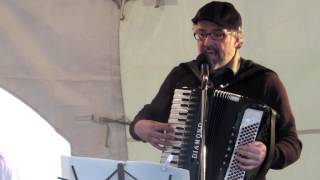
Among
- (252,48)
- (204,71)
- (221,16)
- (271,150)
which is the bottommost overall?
(271,150)

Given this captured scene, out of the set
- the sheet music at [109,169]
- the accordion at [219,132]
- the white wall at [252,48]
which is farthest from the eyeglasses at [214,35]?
the white wall at [252,48]

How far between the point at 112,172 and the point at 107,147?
141 cm

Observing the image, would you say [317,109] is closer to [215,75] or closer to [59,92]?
[215,75]

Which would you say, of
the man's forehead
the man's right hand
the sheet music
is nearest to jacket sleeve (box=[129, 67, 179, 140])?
the man's right hand

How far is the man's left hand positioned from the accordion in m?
0.02

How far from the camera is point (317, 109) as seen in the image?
9.23 ft

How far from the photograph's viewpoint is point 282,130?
2.10m

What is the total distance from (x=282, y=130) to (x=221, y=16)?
1.49 ft

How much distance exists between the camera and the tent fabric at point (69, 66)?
A: 2854mm

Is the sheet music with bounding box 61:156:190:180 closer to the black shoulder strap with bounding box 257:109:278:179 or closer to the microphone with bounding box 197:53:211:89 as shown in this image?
the microphone with bounding box 197:53:211:89

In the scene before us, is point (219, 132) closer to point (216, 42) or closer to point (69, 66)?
point (216, 42)

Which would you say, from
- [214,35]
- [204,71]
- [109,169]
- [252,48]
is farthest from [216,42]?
[252,48]

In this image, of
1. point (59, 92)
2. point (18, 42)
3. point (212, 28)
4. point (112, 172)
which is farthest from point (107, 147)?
point (112, 172)

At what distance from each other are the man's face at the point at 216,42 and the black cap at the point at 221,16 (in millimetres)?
17
